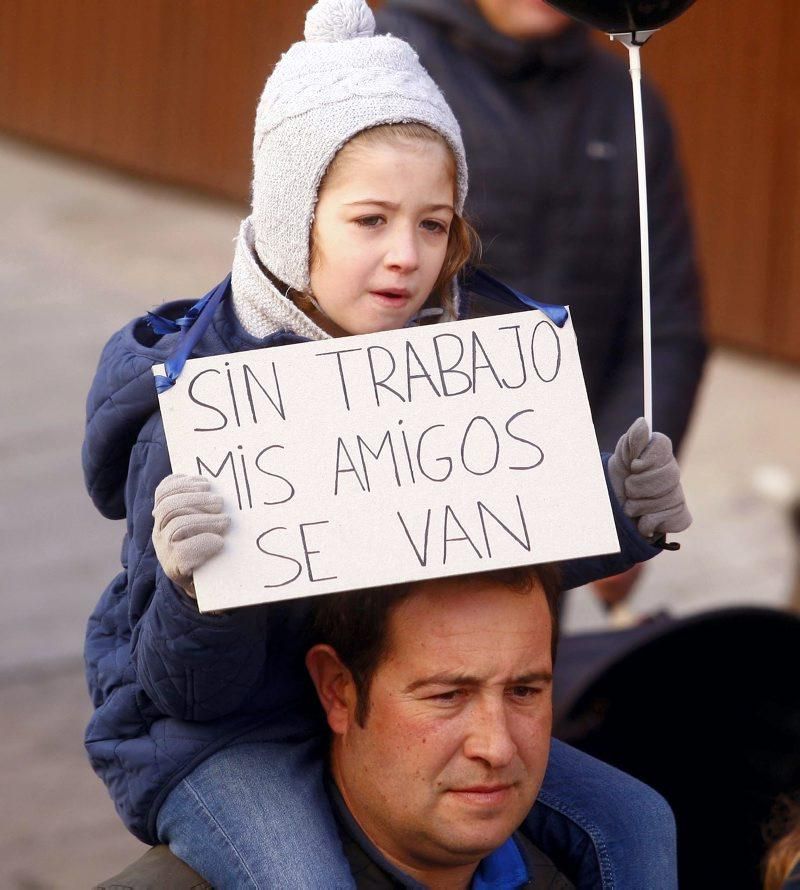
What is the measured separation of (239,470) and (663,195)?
6.95 ft

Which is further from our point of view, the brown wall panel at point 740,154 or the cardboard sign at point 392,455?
the brown wall panel at point 740,154

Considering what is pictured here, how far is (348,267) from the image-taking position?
101 inches

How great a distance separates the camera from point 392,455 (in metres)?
2.39

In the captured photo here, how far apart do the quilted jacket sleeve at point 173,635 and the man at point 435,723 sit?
0.15 meters

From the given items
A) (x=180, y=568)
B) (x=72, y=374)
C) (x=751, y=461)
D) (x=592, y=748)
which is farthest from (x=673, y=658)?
(x=72, y=374)

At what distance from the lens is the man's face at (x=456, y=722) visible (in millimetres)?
2436

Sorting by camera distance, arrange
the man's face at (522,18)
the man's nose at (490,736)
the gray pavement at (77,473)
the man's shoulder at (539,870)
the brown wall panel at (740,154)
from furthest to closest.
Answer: the brown wall panel at (740,154) < the gray pavement at (77,473) < the man's face at (522,18) < the man's shoulder at (539,870) < the man's nose at (490,736)

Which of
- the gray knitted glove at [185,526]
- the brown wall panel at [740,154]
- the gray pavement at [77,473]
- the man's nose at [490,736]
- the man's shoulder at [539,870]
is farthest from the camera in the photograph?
the brown wall panel at [740,154]

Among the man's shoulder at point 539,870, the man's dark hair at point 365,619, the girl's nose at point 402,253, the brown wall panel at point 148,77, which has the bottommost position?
the brown wall panel at point 148,77

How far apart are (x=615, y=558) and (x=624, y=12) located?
2.71 ft

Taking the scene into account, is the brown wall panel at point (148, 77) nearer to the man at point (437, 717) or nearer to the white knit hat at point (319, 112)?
the white knit hat at point (319, 112)

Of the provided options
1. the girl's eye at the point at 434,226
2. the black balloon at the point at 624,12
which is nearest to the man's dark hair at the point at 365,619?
the girl's eye at the point at 434,226

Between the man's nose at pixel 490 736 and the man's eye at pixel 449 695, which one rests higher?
the man's eye at pixel 449 695

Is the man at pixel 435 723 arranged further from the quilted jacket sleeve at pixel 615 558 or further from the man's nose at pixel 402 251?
the man's nose at pixel 402 251
